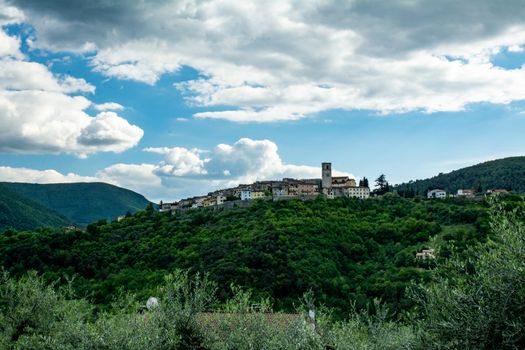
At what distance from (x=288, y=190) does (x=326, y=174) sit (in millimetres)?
11014

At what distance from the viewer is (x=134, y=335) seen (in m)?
11.9

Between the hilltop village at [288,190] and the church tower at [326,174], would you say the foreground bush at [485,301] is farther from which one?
the church tower at [326,174]

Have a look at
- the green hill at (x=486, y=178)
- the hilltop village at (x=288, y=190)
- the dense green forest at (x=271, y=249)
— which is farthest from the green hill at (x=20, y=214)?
Result: the green hill at (x=486, y=178)

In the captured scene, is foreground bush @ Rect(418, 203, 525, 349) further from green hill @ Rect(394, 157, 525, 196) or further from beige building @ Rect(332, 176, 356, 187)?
green hill @ Rect(394, 157, 525, 196)

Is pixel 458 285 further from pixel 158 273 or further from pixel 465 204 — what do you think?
pixel 465 204

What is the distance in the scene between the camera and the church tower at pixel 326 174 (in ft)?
374

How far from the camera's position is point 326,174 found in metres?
114

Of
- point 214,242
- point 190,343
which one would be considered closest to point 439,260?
point 190,343

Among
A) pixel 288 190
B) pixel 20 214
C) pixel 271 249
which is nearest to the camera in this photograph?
pixel 271 249

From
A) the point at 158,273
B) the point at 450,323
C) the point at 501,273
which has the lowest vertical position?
the point at 158,273

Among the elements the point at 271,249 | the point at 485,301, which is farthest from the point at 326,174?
the point at 485,301

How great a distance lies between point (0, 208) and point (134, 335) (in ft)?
384

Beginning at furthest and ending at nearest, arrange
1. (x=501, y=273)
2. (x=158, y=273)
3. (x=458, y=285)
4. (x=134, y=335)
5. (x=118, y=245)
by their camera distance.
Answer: (x=118, y=245) → (x=158, y=273) → (x=134, y=335) → (x=458, y=285) → (x=501, y=273)

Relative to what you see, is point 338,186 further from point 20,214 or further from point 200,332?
point 200,332
